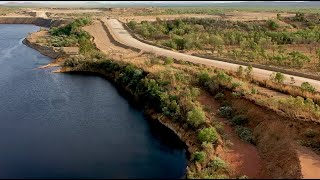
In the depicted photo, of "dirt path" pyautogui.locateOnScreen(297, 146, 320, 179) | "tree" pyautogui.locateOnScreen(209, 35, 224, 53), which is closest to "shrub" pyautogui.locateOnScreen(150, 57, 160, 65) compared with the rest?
"tree" pyautogui.locateOnScreen(209, 35, 224, 53)

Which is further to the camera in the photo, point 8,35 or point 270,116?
point 8,35

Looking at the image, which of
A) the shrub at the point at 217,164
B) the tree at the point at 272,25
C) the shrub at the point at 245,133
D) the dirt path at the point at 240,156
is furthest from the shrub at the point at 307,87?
the tree at the point at 272,25

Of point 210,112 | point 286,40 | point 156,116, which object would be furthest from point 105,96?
point 286,40

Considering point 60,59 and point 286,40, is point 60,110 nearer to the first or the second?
point 60,59

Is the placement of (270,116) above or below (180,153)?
above

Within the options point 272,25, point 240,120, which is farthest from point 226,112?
point 272,25

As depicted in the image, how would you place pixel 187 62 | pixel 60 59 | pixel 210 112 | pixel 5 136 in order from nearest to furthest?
pixel 5 136 < pixel 210 112 < pixel 187 62 < pixel 60 59

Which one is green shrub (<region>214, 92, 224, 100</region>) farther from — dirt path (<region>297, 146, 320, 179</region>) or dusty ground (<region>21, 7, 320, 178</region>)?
dirt path (<region>297, 146, 320, 179</region>)
